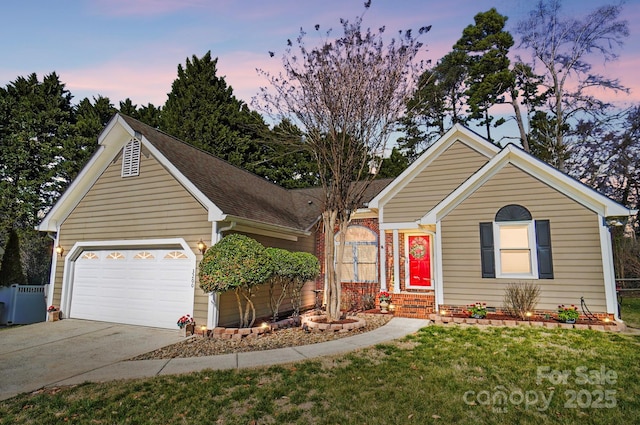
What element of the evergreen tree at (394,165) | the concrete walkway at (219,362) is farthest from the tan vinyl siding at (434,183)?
the evergreen tree at (394,165)

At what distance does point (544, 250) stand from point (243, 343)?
25.4ft

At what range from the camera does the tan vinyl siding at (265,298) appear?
29.6 feet

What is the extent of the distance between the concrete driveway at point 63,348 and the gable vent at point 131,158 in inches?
174

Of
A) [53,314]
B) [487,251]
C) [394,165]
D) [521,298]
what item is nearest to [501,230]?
[487,251]

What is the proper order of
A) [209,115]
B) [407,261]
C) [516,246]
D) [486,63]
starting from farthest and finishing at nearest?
[209,115] → [486,63] → [407,261] → [516,246]

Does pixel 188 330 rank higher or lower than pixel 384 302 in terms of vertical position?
lower

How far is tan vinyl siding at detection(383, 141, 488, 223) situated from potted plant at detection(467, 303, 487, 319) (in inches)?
136

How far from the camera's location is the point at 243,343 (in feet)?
24.7

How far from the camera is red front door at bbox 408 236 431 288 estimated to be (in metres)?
11.9

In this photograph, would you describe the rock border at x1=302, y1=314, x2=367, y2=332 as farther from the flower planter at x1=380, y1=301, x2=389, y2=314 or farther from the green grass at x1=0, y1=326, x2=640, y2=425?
the flower planter at x1=380, y1=301, x2=389, y2=314

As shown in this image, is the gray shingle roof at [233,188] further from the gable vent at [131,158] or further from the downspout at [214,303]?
the gable vent at [131,158]

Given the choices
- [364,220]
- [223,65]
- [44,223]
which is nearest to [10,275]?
[44,223]

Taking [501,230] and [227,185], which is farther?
[227,185]

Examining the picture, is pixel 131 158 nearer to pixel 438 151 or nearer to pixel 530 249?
pixel 438 151
